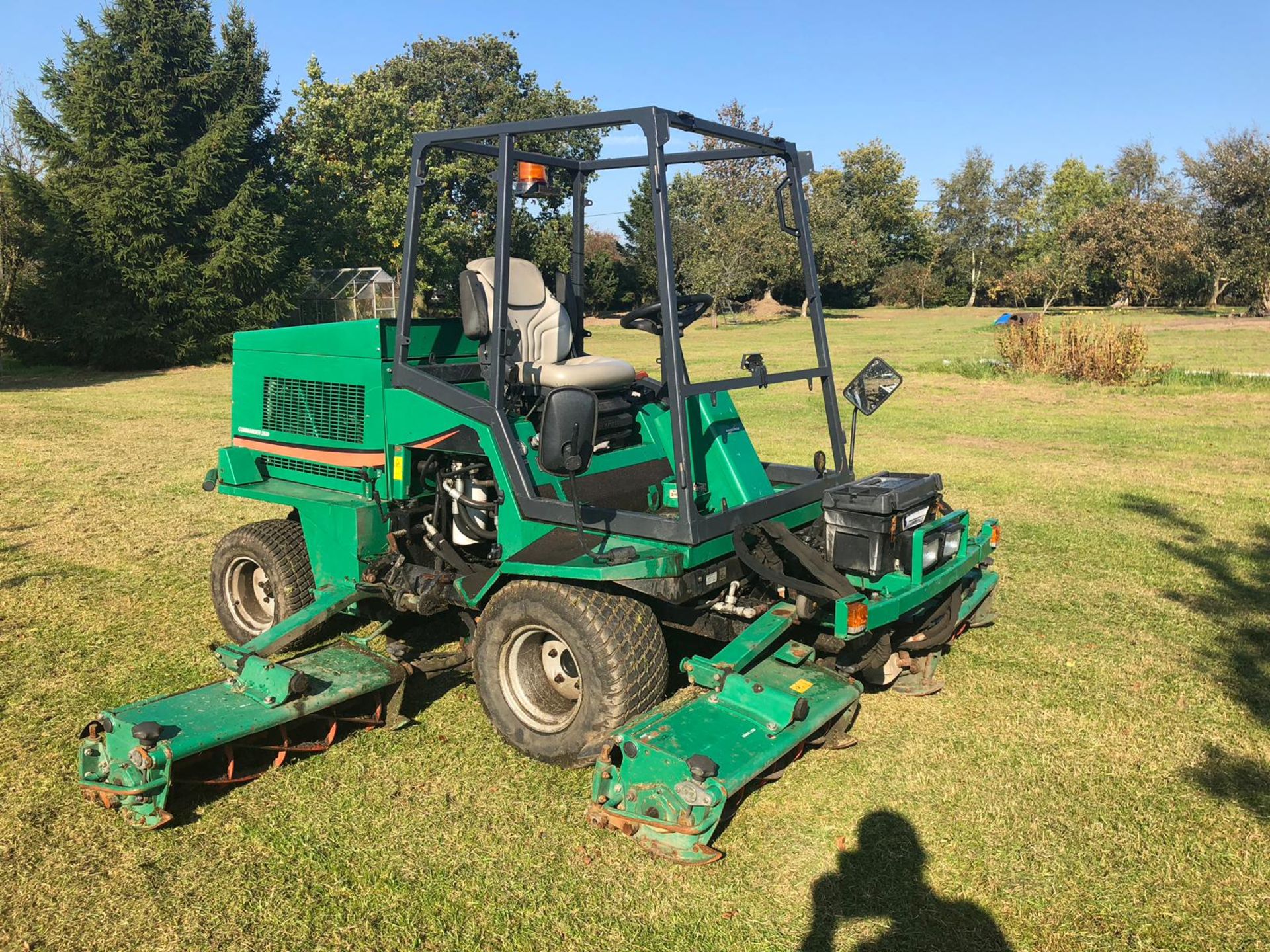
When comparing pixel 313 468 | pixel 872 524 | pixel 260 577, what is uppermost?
pixel 313 468

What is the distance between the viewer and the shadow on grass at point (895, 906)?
10.3 feet

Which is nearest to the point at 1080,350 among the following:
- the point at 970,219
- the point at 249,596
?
the point at 249,596

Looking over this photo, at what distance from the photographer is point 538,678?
434cm

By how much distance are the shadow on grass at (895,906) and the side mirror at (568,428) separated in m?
1.80

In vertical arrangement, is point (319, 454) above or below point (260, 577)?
above

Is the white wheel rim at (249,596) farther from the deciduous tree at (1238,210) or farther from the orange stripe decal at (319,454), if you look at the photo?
the deciduous tree at (1238,210)

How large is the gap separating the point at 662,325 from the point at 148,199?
24.6m

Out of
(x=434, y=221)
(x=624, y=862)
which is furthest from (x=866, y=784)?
(x=434, y=221)

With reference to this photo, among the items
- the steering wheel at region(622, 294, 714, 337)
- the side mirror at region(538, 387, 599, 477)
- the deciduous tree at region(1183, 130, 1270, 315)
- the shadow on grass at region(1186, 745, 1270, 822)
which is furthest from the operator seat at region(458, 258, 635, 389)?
the deciduous tree at region(1183, 130, 1270, 315)

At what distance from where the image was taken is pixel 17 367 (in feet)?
79.8

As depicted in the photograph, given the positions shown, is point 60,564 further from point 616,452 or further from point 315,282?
point 315,282

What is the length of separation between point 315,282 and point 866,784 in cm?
3092

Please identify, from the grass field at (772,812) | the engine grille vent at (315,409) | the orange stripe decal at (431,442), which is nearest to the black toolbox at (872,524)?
the grass field at (772,812)

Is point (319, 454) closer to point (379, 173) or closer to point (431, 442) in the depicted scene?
point (431, 442)
